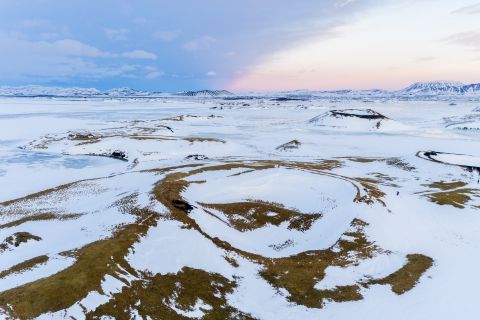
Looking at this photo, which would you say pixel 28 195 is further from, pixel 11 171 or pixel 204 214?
pixel 204 214

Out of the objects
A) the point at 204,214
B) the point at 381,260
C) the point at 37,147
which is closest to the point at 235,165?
the point at 204,214

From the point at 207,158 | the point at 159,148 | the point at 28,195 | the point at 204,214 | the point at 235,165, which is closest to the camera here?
the point at 204,214

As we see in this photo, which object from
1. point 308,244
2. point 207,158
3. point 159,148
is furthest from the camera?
point 159,148

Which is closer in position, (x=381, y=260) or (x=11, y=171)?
(x=381, y=260)

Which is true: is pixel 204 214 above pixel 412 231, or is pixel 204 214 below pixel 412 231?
above

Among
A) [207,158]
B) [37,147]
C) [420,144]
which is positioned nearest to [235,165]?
[207,158]

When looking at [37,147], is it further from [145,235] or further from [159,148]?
[145,235]

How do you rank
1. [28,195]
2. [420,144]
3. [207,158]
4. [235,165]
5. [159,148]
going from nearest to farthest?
[28,195]
[235,165]
[207,158]
[159,148]
[420,144]

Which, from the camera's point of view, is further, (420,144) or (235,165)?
(420,144)

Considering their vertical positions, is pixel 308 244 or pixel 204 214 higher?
pixel 204 214
